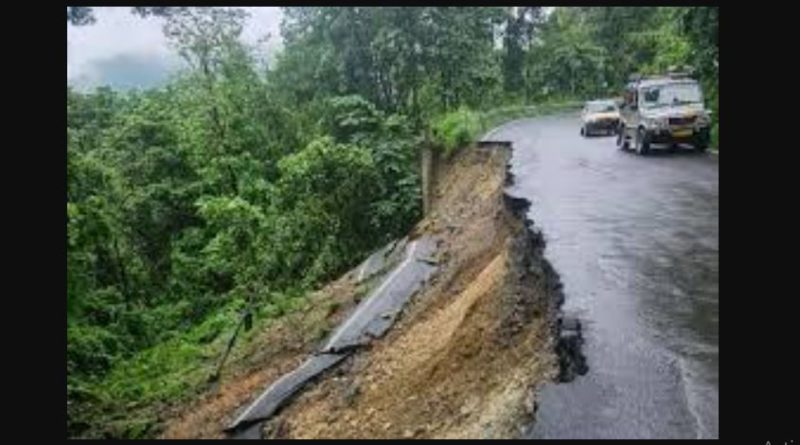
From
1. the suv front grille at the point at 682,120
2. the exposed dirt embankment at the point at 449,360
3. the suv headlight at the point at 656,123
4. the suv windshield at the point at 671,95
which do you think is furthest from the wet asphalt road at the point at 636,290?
the suv windshield at the point at 671,95

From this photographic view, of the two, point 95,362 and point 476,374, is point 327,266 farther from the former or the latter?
point 476,374

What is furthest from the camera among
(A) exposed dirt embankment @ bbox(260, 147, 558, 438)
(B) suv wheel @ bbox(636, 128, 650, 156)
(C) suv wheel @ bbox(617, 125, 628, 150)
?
(C) suv wheel @ bbox(617, 125, 628, 150)

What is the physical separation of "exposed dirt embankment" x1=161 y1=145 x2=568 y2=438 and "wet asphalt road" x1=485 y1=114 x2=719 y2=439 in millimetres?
362

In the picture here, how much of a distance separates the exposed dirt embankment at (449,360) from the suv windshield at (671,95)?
21.6 ft

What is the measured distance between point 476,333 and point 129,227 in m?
23.6

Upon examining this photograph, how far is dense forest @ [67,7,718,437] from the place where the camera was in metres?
21.1

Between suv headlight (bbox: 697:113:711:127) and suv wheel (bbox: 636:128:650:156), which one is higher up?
suv headlight (bbox: 697:113:711:127)

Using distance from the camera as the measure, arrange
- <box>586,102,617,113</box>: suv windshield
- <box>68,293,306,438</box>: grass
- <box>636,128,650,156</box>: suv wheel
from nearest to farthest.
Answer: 1. <box>68,293,306,438</box>: grass
2. <box>636,128,650,156</box>: suv wheel
3. <box>586,102,617,113</box>: suv windshield

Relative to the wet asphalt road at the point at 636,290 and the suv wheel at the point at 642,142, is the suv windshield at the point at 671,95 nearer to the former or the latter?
the suv wheel at the point at 642,142

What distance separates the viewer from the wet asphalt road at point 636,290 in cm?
741

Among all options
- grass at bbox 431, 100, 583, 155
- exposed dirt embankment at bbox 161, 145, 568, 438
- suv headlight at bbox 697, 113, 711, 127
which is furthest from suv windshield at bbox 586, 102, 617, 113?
exposed dirt embankment at bbox 161, 145, 568, 438

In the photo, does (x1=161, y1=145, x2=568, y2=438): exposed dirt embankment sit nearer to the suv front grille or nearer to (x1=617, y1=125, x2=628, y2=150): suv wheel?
the suv front grille
